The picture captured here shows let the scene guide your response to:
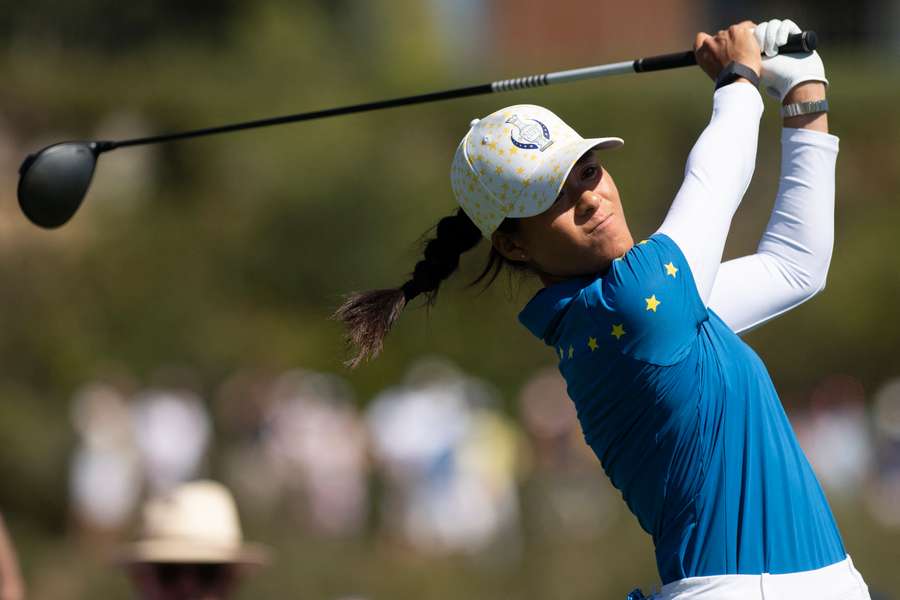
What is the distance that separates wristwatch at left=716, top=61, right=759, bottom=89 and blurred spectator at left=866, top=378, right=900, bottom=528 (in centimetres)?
1364

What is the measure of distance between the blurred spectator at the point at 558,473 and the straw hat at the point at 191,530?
9237 mm

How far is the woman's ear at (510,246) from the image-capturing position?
379 cm

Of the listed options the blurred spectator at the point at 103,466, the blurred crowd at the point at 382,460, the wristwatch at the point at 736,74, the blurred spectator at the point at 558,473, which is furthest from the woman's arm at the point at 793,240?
the blurred spectator at the point at 103,466

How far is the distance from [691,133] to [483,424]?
46.7 feet

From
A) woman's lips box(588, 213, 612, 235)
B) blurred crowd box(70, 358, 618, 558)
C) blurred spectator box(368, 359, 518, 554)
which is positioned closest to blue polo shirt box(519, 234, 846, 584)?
woman's lips box(588, 213, 612, 235)

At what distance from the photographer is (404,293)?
4.02m

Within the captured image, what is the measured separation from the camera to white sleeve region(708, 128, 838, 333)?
12.9 feet

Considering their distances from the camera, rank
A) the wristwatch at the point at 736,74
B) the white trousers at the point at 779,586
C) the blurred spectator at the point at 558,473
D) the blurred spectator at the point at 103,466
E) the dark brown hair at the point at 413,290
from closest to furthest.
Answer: the white trousers at the point at 779,586
the wristwatch at the point at 736,74
the dark brown hair at the point at 413,290
the blurred spectator at the point at 558,473
the blurred spectator at the point at 103,466

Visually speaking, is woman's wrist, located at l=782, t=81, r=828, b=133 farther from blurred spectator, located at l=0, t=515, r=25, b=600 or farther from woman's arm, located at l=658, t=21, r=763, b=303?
blurred spectator, located at l=0, t=515, r=25, b=600

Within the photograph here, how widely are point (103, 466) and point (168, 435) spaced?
2.67 ft

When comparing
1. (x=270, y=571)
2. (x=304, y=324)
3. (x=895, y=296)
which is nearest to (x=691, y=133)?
(x=895, y=296)

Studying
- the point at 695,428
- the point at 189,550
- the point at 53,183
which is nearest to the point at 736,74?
the point at 695,428

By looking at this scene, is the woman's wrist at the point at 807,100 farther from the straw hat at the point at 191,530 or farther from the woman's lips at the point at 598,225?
the straw hat at the point at 191,530

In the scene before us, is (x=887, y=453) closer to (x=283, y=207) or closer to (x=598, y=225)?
(x=283, y=207)
